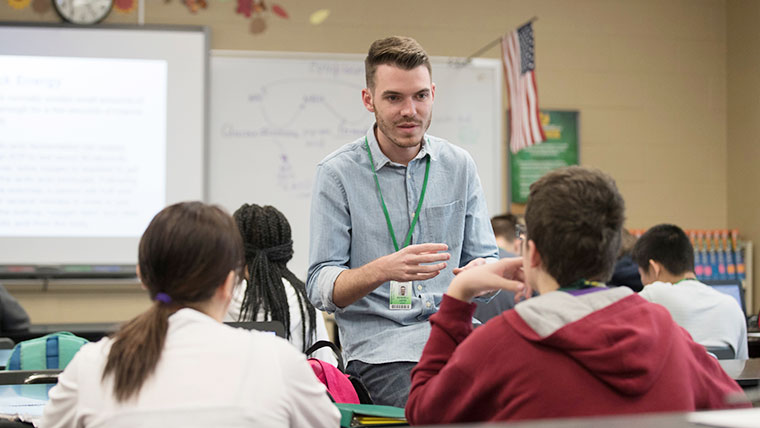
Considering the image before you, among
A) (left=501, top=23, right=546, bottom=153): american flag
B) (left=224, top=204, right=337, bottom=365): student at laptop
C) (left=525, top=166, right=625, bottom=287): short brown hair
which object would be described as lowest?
(left=224, top=204, right=337, bottom=365): student at laptop

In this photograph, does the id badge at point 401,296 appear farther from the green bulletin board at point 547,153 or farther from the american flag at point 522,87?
the green bulletin board at point 547,153

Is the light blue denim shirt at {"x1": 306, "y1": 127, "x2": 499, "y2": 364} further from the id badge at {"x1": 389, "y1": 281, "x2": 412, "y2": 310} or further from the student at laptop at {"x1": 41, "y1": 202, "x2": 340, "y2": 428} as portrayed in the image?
the student at laptop at {"x1": 41, "y1": 202, "x2": 340, "y2": 428}

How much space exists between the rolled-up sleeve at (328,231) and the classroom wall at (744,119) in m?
4.62

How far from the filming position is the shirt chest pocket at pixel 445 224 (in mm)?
2162

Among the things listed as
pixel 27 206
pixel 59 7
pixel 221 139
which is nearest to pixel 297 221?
pixel 221 139

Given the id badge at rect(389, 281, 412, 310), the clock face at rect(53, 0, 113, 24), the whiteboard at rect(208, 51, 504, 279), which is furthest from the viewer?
the whiteboard at rect(208, 51, 504, 279)

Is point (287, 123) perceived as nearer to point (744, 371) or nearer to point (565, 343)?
point (744, 371)

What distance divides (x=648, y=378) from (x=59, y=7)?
4825 mm

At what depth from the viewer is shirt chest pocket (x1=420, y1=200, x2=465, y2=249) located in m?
2.16

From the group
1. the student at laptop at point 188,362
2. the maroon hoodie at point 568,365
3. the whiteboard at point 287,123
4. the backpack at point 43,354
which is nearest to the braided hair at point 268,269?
the backpack at point 43,354

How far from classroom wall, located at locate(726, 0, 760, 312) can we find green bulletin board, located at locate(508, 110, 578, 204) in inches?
51.2

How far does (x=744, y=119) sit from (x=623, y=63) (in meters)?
1.02

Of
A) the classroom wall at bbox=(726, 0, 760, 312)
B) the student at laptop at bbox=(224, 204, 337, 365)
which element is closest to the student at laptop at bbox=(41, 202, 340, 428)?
the student at laptop at bbox=(224, 204, 337, 365)

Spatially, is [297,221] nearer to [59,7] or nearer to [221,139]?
[221,139]
